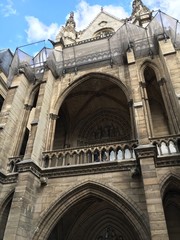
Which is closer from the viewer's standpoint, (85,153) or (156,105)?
(85,153)

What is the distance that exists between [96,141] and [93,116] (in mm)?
1589

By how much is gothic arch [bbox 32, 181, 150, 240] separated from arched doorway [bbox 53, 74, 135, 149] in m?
4.32

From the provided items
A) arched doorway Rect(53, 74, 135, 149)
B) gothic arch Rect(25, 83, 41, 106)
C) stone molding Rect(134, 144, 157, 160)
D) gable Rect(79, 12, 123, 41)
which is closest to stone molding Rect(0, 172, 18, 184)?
gothic arch Rect(25, 83, 41, 106)

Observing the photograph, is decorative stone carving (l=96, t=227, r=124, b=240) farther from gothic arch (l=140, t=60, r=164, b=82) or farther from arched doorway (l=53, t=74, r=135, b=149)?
gothic arch (l=140, t=60, r=164, b=82)

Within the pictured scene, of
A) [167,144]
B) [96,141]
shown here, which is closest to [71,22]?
[96,141]

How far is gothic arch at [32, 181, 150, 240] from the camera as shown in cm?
542

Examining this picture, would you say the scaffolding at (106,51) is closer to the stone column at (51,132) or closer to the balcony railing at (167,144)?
the stone column at (51,132)

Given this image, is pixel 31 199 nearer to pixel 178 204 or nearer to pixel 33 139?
pixel 33 139

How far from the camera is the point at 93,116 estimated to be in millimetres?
11758

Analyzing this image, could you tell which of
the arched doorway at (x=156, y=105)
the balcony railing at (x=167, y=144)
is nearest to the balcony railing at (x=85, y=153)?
the balcony railing at (x=167, y=144)

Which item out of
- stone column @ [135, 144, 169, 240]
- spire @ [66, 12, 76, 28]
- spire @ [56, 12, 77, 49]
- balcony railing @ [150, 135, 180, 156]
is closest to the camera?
stone column @ [135, 144, 169, 240]

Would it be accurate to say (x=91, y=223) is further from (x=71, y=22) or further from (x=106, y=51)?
(x=71, y=22)

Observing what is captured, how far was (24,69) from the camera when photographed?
9.98 meters

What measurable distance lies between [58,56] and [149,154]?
7.12 meters
